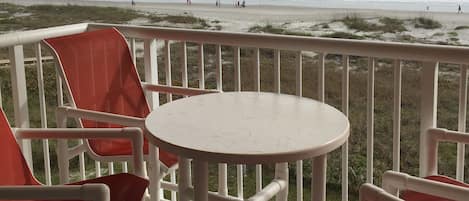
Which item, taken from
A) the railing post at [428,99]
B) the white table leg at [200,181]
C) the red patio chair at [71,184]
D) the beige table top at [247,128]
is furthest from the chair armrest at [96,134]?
the railing post at [428,99]

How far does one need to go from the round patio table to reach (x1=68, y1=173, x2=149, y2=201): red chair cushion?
182 mm

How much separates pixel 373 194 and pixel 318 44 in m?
1.26

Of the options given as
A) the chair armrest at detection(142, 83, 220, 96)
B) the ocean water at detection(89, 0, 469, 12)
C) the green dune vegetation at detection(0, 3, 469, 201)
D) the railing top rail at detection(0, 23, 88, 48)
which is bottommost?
the green dune vegetation at detection(0, 3, 469, 201)

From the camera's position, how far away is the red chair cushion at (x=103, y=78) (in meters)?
2.84

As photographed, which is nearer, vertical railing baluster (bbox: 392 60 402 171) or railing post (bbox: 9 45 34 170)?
vertical railing baluster (bbox: 392 60 402 171)

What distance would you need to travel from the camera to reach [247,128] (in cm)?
200

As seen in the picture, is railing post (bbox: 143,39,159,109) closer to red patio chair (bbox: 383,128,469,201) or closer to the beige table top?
the beige table top

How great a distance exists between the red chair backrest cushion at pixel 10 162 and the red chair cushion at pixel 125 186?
0.24 meters

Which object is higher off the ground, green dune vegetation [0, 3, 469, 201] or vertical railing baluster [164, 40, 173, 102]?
vertical railing baluster [164, 40, 173, 102]

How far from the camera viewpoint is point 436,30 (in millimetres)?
6906

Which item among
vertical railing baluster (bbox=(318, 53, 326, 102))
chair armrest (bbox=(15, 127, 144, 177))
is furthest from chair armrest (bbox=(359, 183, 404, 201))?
vertical railing baluster (bbox=(318, 53, 326, 102))

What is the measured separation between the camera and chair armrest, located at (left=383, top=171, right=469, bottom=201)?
1.77 meters

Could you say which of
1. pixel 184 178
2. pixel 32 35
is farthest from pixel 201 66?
pixel 184 178

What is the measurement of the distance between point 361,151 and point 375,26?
204cm
